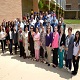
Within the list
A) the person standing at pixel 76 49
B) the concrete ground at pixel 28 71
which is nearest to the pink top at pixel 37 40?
the concrete ground at pixel 28 71

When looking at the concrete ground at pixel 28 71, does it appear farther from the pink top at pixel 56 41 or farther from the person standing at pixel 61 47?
the pink top at pixel 56 41

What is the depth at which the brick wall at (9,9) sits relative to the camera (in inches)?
720

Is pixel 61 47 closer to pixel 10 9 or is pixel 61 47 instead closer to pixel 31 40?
pixel 31 40

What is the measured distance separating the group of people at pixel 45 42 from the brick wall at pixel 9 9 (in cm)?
607

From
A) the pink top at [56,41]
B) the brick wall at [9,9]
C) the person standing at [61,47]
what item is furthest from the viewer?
the brick wall at [9,9]

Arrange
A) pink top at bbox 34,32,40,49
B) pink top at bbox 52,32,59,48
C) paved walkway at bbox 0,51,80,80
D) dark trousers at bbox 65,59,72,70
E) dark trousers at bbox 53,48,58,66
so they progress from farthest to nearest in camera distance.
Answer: pink top at bbox 34,32,40,49, dark trousers at bbox 53,48,58,66, pink top at bbox 52,32,59,48, dark trousers at bbox 65,59,72,70, paved walkway at bbox 0,51,80,80

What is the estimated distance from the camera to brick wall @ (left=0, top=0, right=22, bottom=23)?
18.3 m

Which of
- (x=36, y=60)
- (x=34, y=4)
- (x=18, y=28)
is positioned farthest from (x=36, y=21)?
(x=34, y=4)

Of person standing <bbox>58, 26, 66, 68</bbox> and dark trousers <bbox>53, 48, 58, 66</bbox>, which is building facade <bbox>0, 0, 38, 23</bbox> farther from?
person standing <bbox>58, 26, 66, 68</bbox>

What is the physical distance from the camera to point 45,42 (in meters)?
9.95

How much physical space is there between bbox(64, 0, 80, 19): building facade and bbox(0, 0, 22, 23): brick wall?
5664 centimetres

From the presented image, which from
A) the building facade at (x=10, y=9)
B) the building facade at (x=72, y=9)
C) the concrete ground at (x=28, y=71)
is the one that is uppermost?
the building facade at (x=72, y=9)

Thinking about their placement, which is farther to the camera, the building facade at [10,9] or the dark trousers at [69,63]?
the building facade at [10,9]

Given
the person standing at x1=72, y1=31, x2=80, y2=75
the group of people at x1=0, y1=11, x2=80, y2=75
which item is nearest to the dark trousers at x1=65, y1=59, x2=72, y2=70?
the group of people at x1=0, y1=11, x2=80, y2=75
